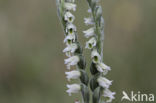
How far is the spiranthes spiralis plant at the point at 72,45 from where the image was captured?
3.19m

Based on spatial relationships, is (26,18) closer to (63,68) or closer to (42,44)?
(42,44)

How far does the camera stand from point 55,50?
702 cm

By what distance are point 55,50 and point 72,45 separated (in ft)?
12.4

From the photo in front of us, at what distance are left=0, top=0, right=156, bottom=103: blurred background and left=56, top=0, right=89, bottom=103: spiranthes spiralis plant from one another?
2.48 m

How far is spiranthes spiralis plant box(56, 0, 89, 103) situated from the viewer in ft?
10.5

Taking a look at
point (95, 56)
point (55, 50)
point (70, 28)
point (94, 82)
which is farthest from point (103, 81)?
point (55, 50)

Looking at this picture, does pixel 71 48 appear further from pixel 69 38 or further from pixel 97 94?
pixel 97 94

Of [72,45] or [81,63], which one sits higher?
[72,45]

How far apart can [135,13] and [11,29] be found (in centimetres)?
236

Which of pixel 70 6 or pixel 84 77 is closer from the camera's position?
pixel 70 6

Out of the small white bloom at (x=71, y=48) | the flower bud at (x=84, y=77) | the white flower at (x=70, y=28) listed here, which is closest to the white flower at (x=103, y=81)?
the flower bud at (x=84, y=77)

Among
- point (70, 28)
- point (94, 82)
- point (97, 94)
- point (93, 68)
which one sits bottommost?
point (97, 94)

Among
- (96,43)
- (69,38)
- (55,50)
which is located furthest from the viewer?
(55,50)

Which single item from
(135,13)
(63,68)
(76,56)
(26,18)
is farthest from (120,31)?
(76,56)
